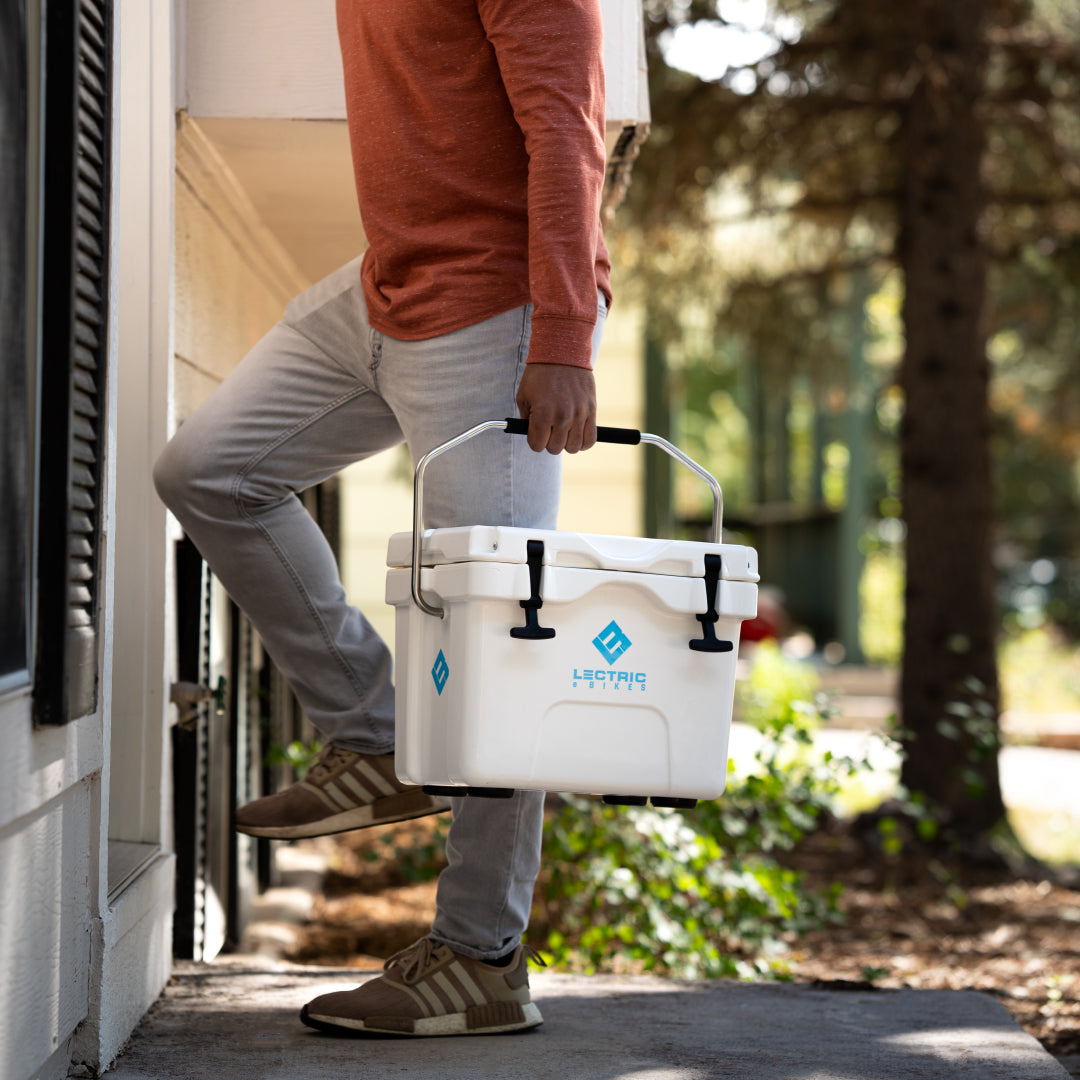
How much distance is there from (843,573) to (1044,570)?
1123cm

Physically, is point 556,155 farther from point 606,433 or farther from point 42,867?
point 42,867

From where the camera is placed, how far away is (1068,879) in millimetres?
5773

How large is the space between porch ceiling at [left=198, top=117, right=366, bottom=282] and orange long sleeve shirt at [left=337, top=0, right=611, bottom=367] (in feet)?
2.80

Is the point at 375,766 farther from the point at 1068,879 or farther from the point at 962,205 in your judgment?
the point at 962,205

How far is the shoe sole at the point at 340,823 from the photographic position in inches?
100

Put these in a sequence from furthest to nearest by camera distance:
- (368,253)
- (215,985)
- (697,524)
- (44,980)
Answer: (697,524) → (215,985) → (368,253) → (44,980)

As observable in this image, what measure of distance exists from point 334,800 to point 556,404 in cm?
93

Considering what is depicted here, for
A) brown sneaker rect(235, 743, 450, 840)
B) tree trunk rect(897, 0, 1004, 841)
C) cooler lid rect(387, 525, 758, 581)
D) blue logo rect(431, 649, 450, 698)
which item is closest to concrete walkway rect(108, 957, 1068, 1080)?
brown sneaker rect(235, 743, 450, 840)

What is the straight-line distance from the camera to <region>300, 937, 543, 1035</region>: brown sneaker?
2406 mm

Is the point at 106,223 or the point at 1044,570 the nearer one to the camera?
the point at 106,223

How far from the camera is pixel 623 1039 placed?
248 centimetres

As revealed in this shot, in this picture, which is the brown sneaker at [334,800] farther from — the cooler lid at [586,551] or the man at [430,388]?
the cooler lid at [586,551]

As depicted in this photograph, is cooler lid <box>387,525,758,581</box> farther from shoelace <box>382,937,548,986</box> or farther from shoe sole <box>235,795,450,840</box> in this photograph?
shoelace <box>382,937,548,986</box>

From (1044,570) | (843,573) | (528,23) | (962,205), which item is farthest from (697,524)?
(528,23)
